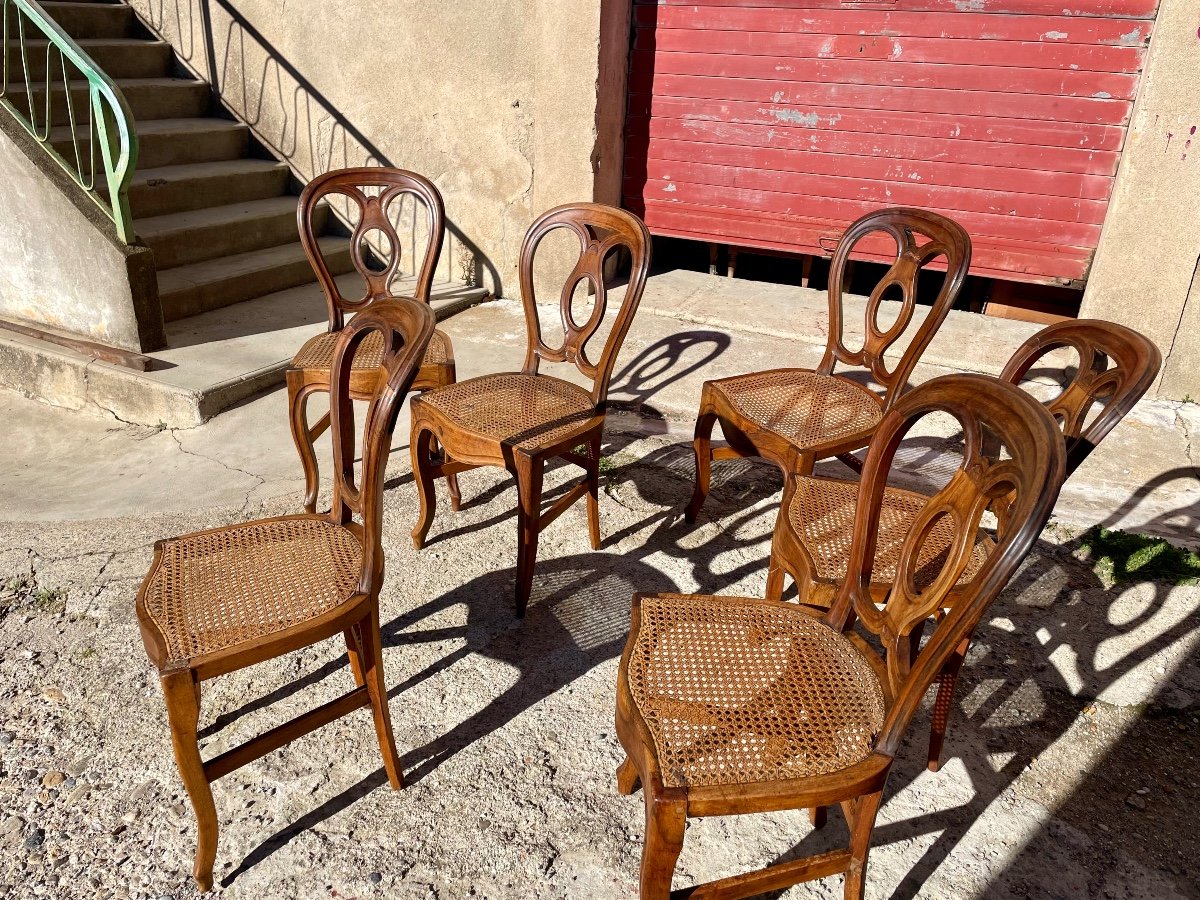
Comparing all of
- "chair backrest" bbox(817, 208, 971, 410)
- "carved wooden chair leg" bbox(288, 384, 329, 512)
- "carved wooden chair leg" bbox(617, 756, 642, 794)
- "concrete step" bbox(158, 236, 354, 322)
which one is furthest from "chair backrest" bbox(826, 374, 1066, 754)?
"concrete step" bbox(158, 236, 354, 322)

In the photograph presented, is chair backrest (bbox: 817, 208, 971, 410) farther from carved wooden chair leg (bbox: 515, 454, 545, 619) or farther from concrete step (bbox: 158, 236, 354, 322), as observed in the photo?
concrete step (bbox: 158, 236, 354, 322)

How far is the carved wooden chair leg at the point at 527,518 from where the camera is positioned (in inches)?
106

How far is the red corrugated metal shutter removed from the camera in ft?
14.3

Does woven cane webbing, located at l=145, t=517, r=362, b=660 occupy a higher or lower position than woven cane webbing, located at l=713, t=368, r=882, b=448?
lower

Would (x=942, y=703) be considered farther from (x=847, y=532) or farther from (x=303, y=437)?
(x=303, y=437)

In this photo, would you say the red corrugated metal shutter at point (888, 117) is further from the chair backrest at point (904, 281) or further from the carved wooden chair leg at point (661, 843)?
the carved wooden chair leg at point (661, 843)

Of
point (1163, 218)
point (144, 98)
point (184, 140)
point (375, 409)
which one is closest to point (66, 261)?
point (184, 140)

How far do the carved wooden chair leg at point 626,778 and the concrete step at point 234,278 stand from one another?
3805mm

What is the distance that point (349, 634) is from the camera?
2.32 meters

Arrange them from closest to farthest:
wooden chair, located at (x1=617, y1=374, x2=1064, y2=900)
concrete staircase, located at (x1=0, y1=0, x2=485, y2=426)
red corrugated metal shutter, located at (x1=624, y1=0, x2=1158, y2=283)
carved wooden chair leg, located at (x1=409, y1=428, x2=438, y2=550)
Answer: wooden chair, located at (x1=617, y1=374, x2=1064, y2=900) < carved wooden chair leg, located at (x1=409, y1=428, x2=438, y2=550) < concrete staircase, located at (x1=0, y1=0, x2=485, y2=426) < red corrugated metal shutter, located at (x1=624, y1=0, x2=1158, y2=283)

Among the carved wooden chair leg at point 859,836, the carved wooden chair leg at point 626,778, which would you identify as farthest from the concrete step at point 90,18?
the carved wooden chair leg at point 859,836

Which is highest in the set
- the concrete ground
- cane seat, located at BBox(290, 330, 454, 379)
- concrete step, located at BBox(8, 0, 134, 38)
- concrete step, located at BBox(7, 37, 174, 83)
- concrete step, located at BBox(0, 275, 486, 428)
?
concrete step, located at BBox(8, 0, 134, 38)

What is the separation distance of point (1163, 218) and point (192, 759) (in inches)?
177

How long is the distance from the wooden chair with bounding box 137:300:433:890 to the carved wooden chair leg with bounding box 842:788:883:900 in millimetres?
1076
